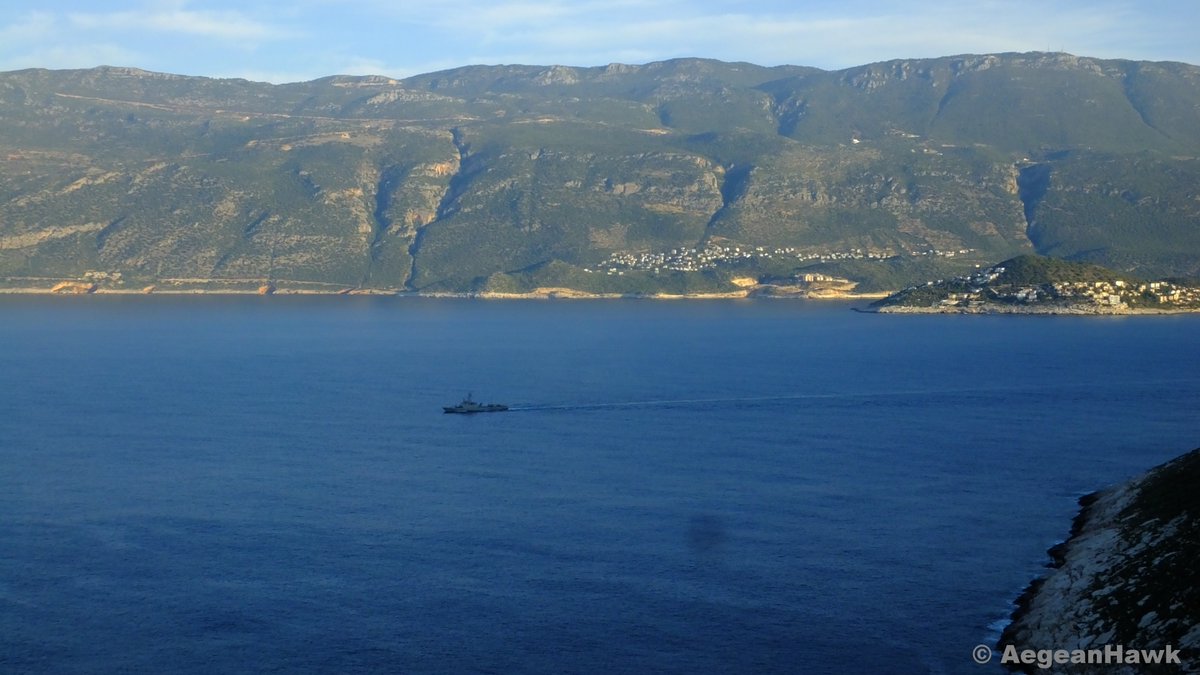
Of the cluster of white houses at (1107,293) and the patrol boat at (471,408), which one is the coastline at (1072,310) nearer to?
the cluster of white houses at (1107,293)

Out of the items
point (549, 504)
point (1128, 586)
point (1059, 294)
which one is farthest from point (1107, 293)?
point (1128, 586)

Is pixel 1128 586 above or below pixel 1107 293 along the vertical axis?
above

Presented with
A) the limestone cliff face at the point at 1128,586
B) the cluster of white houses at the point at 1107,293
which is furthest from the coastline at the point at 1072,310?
the limestone cliff face at the point at 1128,586

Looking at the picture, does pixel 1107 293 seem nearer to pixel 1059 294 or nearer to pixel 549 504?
pixel 1059 294

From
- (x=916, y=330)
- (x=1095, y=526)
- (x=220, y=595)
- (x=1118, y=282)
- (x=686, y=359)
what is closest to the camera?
(x=220, y=595)

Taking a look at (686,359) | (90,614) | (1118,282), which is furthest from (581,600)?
(1118,282)

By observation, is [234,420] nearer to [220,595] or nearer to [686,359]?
[220,595]
